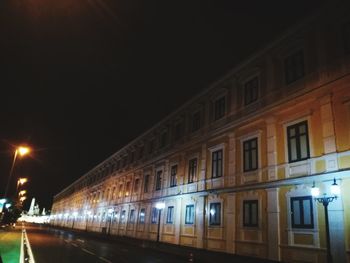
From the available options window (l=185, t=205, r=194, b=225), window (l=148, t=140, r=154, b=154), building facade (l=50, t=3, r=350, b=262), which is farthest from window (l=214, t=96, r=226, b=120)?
window (l=148, t=140, r=154, b=154)

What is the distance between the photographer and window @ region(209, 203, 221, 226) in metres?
22.6

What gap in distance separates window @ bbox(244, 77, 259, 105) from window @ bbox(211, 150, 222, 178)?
15.3 ft

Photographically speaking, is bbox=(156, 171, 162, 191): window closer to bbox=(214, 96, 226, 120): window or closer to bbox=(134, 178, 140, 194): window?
bbox=(134, 178, 140, 194): window

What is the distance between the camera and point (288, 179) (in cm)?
1712

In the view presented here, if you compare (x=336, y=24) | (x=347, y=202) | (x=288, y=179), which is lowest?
(x=347, y=202)

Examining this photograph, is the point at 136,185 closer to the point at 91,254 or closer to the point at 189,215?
the point at 189,215

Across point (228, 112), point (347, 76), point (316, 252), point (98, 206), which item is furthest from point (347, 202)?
point (98, 206)

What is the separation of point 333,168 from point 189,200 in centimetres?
1397

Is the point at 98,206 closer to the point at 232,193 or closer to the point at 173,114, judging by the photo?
the point at 173,114

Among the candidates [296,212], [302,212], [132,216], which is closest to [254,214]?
[296,212]

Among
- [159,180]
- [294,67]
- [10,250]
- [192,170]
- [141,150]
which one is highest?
[141,150]

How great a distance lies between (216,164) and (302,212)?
9.14 metres

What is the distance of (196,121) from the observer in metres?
29.4

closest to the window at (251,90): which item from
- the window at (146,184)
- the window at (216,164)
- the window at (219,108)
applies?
the window at (219,108)
